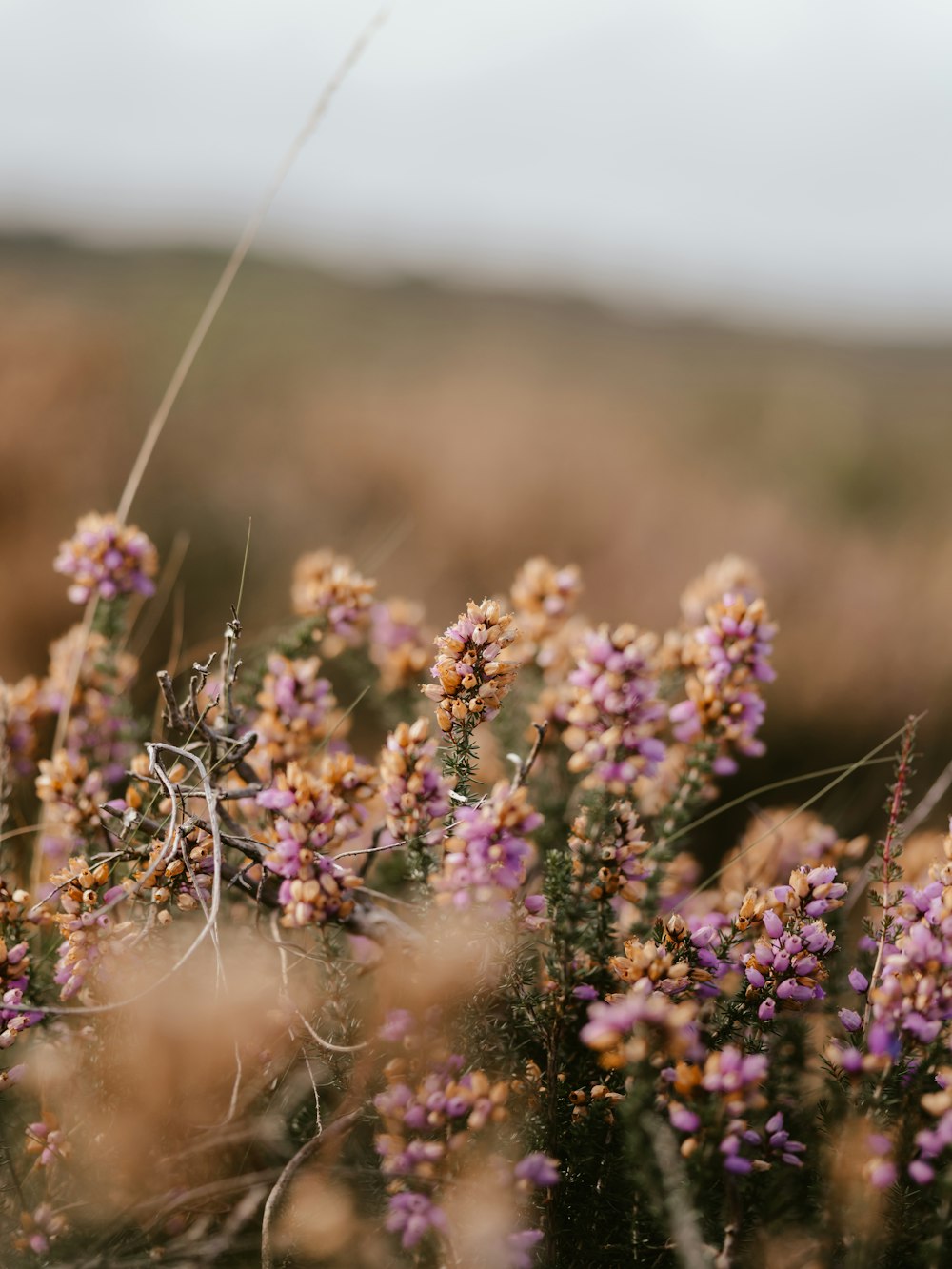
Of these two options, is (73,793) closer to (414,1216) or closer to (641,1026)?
(414,1216)

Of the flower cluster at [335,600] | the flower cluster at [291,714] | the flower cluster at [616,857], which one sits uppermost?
the flower cluster at [335,600]

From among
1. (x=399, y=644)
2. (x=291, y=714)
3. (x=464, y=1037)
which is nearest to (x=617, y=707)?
(x=464, y=1037)

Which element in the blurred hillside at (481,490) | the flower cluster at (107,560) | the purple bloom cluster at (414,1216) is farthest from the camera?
the blurred hillside at (481,490)

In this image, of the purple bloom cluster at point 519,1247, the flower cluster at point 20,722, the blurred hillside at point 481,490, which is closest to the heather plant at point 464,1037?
the purple bloom cluster at point 519,1247

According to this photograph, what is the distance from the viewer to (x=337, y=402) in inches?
365

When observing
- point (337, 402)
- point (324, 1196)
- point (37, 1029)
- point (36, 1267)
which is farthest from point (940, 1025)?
point (337, 402)

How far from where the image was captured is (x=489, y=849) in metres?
1.33

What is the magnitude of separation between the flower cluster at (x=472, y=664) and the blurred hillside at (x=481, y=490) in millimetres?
1476

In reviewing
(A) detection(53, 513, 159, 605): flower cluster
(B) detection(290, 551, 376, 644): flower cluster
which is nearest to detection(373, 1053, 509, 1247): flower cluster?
(B) detection(290, 551, 376, 644): flower cluster

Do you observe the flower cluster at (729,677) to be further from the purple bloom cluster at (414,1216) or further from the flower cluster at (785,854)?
the purple bloom cluster at (414,1216)

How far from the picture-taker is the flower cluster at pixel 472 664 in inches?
57.6

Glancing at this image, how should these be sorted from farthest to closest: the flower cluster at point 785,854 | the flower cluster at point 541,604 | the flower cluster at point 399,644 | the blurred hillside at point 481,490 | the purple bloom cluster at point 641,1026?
the blurred hillside at point 481,490 < the flower cluster at point 399,644 < the flower cluster at point 541,604 < the flower cluster at point 785,854 < the purple bloom cluster at point 641,1026

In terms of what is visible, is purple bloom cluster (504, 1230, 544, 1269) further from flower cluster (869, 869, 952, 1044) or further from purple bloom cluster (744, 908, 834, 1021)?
flower cluster (869, 869, 952, 1044)

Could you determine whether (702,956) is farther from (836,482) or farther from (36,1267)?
(836,482)
